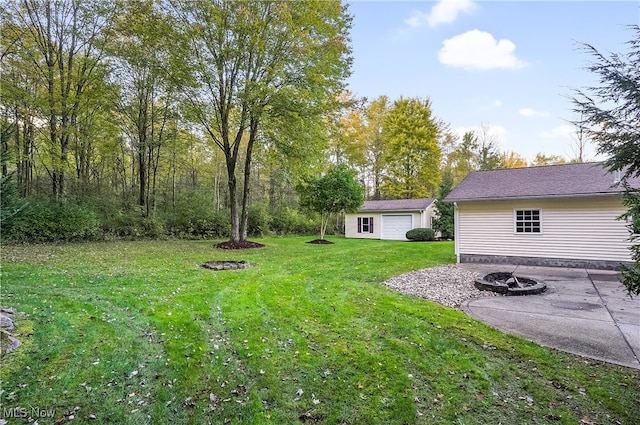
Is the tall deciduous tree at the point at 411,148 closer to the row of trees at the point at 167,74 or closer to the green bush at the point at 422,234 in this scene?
the green bush at the point at 422,234

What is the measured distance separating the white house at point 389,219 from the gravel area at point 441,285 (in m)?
11.3

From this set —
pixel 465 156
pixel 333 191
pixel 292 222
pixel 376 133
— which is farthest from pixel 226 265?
pixel 465 156

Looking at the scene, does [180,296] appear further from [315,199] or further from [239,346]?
[315,199]

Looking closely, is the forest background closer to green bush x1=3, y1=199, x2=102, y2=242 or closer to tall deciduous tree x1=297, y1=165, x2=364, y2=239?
green bush x1=3, y1=199, x2=102, y2=242

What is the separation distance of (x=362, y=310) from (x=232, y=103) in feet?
36.9

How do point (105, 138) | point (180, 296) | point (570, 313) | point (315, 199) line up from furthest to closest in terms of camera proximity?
point (315, 199), point (105, 138), point (180, 296), point (570, 313)

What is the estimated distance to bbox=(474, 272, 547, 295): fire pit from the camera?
639 cm

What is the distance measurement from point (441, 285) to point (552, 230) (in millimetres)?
5349

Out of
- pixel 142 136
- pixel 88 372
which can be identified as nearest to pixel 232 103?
pixel 142 136

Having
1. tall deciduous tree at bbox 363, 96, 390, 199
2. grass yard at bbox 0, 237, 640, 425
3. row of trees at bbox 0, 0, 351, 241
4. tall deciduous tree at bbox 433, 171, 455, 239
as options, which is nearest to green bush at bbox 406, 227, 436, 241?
tall deciduous tree at bbox 433, 171, 455, 239

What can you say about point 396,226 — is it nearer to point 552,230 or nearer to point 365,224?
point 365,224

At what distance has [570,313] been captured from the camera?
514cm

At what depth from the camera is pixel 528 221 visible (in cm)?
1027

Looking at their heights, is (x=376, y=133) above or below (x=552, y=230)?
above
